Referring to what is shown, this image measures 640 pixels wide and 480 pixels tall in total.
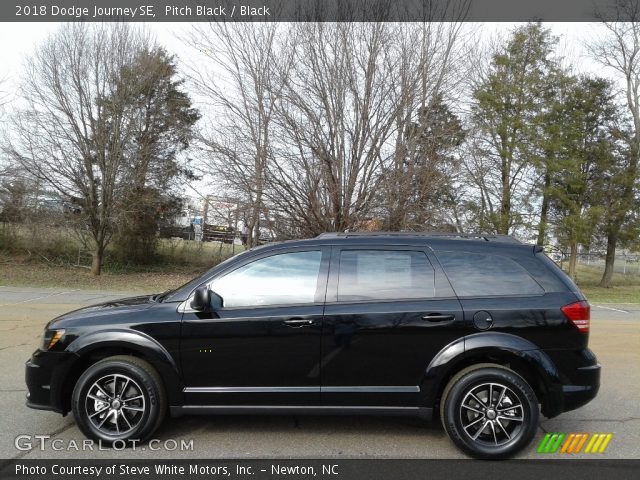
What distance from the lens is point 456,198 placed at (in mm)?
23375

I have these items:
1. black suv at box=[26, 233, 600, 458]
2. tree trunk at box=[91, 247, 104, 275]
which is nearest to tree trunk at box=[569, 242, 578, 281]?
tree trunk at box=[91, 247, 104, 275]

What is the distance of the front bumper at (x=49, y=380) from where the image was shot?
4.19m

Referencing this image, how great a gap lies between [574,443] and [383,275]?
2122 millimetres

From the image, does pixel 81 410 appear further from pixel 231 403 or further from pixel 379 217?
pixel 379 217

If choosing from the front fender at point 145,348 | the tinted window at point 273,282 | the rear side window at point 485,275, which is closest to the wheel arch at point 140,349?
the front fender at point 145,348

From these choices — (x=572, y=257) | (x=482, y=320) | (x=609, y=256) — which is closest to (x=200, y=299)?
(x=482, y=320)

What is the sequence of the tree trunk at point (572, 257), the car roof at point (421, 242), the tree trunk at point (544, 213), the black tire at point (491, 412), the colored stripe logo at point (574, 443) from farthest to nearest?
the tree trunk at point (572, 257)
the tree trunk at point (544, 213)
the car roof at point (421, 242)
the colored stripe logo at point (574, 443)
the black tire at point (491, 412)

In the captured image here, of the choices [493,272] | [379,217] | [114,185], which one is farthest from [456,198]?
[493,272]

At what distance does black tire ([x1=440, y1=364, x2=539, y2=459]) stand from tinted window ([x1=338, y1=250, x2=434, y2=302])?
0.78 m

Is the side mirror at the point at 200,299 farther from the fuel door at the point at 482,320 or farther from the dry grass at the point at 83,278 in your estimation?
the dry grass at the point at 83,278

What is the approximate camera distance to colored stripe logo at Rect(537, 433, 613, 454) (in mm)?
4184

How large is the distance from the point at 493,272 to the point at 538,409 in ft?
3.67

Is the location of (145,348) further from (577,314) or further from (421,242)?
(577,314)

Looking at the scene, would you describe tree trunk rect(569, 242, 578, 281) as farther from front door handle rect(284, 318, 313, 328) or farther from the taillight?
front door handle rect(284, 318, 313, 328)
